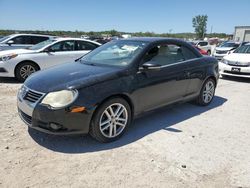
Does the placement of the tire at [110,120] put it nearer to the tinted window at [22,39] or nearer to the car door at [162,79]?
the car door at [162,79]

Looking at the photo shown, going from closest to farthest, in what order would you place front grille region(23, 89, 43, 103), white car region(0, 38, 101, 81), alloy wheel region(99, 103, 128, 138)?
front grille region(23, 89, 43, 103) → alloy wheel region(99, 103, 128, 138) → white car region(0, 38, 101, 81)

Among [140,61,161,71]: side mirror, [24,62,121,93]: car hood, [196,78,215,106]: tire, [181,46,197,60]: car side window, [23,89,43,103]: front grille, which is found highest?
[181,46,197,60]: car side window

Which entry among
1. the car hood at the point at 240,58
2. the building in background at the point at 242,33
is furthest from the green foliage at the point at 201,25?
the car hood at the point at 240,58

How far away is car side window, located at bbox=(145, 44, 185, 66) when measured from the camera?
13.9ft

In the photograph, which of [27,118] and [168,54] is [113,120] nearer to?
[27,118]

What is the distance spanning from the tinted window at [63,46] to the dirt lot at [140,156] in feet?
12.7

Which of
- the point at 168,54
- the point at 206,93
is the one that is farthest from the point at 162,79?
the point at 206,93

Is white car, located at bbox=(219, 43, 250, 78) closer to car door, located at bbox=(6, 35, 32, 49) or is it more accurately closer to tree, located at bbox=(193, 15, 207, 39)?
car door, located at bbox=(6, 35, 32, 49)

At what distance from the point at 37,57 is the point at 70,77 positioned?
4.77 metres

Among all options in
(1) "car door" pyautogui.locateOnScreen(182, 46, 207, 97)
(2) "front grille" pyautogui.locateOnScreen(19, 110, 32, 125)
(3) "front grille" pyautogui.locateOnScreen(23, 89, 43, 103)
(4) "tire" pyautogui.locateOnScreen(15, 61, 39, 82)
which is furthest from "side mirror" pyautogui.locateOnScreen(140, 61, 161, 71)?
(4) "tire" pyautogui.locateOnScreen(15, 61, 39, 82)

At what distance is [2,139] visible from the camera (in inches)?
146

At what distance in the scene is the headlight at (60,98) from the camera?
10.5 ft

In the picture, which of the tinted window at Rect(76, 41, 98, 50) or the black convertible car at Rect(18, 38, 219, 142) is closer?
the black convertible car at Rect(18, 38, 219, 142)

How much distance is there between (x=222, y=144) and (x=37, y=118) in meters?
2.74
